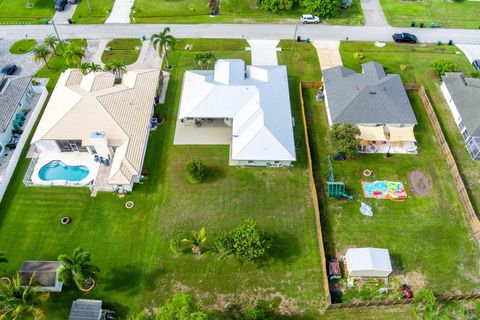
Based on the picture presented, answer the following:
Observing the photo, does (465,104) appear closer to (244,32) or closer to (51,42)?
(244,32)

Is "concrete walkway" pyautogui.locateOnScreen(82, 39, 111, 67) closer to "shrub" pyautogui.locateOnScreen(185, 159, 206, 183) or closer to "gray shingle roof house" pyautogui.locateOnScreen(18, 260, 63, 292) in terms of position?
"shrub" pyautogui.locateOnScreen(185, 159, 206, 183)

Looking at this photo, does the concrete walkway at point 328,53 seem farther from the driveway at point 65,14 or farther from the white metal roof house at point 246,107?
the driveway at point 65,14

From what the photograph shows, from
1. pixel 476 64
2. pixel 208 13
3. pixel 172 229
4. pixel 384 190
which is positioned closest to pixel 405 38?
pixel 476 64

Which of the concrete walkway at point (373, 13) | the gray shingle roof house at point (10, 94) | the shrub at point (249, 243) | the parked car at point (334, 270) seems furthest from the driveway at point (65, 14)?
the parked car at point (334, 270)

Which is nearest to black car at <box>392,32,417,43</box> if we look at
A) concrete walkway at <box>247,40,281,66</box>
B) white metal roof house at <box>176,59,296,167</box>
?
concrete walkway at <box>247,40,281,66</box>

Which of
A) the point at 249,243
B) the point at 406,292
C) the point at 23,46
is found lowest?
the point at 406,292
